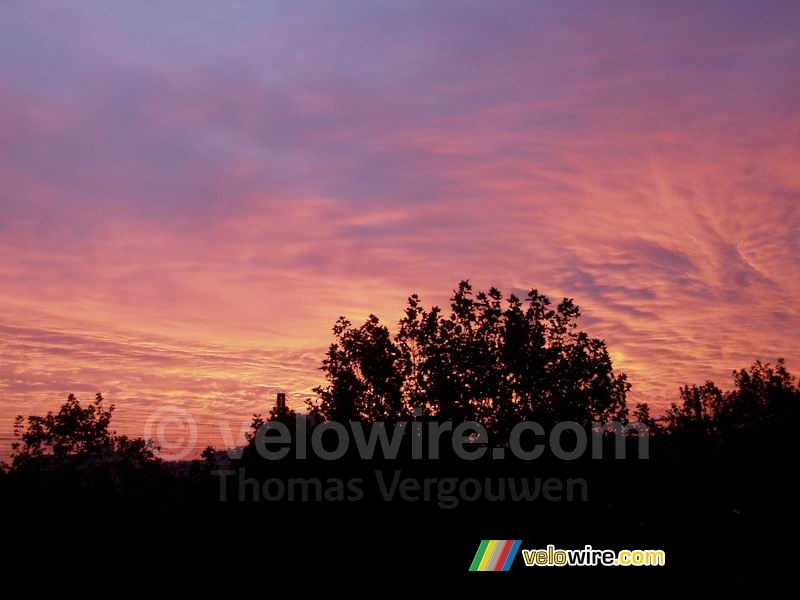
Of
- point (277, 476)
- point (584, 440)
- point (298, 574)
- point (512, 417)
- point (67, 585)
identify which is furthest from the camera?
point (512, 417)

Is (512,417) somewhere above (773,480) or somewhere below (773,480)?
above

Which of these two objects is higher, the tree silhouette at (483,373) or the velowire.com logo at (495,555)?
the tree silhouette at (483,373)

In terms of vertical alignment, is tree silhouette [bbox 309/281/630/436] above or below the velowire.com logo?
above

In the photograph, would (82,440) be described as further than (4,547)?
Yes

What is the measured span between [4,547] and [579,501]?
37.2 ft

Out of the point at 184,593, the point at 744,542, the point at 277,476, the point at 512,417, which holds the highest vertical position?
the point at 512,417

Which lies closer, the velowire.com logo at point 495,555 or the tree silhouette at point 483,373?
the velowire.com logo at point 495,555

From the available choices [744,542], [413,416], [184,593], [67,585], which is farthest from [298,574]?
[413,416]

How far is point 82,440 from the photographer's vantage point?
4709 centimetres

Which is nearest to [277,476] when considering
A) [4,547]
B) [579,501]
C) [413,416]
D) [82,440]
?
[4,547]

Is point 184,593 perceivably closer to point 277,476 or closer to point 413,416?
point 277,476

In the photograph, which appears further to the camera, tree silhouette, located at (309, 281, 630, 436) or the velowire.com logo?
tree silhouette, located at (309, 281, 630, 436)

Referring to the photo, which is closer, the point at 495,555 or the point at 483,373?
the point at 495,555

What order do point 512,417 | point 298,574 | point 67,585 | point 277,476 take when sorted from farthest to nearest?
point 512,417, point 277,476, point 298,574, point 67,585
